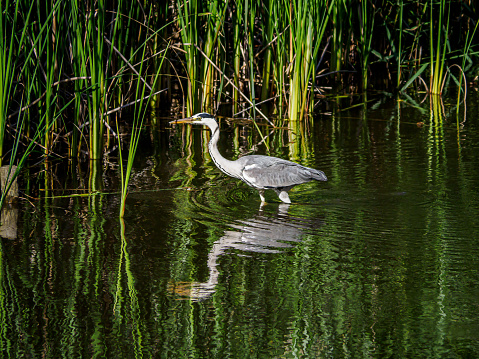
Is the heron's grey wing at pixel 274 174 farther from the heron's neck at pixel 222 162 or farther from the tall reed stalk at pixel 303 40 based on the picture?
the tall reed stalk at pixel 303 40

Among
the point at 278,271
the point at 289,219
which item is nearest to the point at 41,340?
the point at 278,271

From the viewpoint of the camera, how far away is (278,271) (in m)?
4.20

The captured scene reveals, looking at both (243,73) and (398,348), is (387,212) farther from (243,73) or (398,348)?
(243,73)

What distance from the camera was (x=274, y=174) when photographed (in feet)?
19.5

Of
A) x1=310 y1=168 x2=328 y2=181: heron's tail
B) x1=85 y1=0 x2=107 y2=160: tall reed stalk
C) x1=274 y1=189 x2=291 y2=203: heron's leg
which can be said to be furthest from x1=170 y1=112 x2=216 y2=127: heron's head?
x1=310 y1=168 x2=328 y2=181: heron's tail

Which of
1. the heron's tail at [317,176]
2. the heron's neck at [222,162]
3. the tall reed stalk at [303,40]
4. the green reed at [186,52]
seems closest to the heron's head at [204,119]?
the heron's neck at [222,162]

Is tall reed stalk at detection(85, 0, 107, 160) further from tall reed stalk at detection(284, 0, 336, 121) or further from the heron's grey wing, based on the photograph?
tall reed stalk at detection(284, 0, 336, 121)

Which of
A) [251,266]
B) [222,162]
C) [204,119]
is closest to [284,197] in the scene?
[222,162]

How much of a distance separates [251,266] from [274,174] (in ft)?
5.77

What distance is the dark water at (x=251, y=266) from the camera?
3.35m

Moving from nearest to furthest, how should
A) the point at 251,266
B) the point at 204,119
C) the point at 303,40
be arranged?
1. the point at 251,266
2. the point at 204,119
3. the point at 303,40

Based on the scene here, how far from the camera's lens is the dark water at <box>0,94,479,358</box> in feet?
11.0

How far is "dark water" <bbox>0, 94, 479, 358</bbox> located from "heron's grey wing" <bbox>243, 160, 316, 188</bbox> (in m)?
0.20

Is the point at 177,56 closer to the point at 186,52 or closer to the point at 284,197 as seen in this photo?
the point at 186,52
